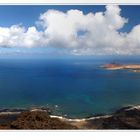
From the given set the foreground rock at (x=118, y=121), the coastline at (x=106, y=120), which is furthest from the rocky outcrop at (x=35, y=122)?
the foreground rock at (x=118, y=121)

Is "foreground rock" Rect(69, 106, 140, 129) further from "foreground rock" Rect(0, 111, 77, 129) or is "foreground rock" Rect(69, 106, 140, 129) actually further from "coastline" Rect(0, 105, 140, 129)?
"foreground rock" Rect(0, 111, 77, 129)

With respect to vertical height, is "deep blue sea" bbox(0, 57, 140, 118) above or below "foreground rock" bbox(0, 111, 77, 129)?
above

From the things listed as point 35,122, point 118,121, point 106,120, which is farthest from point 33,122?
point 118,121

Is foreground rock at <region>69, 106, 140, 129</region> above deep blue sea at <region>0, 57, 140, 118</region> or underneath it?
underneath

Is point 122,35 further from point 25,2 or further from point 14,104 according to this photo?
point 14,104

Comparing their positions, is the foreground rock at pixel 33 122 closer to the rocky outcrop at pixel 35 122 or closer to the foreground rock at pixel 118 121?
the rocky outcrop at pixel 35 122

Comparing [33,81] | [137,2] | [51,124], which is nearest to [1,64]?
[33,81]

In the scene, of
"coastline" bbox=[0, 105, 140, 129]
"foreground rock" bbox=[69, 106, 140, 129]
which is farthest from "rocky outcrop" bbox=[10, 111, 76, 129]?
"foreground rock" bbox=[69, 106, 140, 129]

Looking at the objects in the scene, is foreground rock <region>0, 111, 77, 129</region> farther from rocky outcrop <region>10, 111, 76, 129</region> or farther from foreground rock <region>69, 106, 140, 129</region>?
foreground rock <region>69, 106, 140, 129</region>
